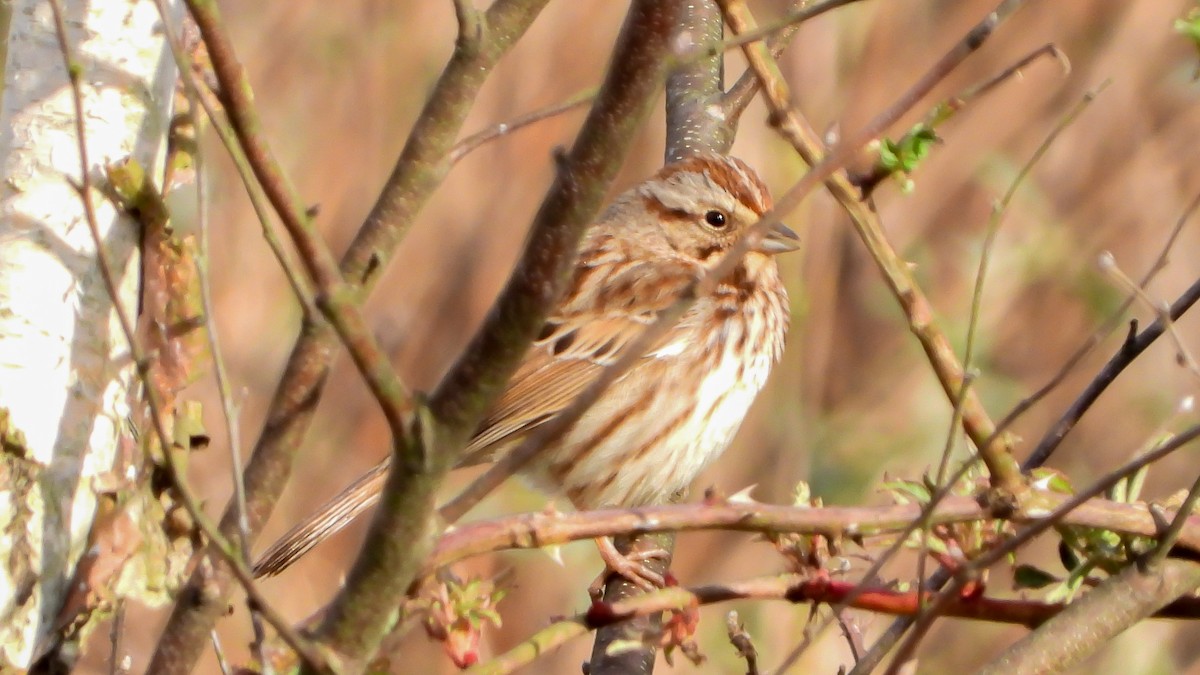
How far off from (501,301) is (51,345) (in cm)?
107

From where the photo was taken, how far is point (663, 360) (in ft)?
12.5

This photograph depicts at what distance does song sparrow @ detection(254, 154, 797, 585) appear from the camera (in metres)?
3.80

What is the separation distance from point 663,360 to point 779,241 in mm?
423

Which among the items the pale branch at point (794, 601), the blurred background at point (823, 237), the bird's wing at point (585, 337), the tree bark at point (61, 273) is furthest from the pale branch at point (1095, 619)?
the blurred background at point (823, 237)

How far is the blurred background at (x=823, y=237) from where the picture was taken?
18.9ft

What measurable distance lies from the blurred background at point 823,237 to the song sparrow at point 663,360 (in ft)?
5.60

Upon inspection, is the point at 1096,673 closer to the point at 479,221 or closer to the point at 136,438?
the point at 479,221

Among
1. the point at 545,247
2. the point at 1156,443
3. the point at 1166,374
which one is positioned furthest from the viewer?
the point at 1166,374

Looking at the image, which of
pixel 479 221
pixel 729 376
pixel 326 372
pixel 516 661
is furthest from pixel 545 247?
pixel 479 221

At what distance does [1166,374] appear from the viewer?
5.86 meters

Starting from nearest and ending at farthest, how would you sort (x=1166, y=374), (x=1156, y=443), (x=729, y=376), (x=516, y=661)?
(x=516, y=661) < (x=1156, y=443) < (x=729, y=376) < (x=1166, y=374)

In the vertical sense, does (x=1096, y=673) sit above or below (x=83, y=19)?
below

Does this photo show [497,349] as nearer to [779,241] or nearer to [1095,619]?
[1095,619]

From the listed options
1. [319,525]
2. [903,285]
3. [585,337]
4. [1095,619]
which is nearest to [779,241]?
[585,337]
